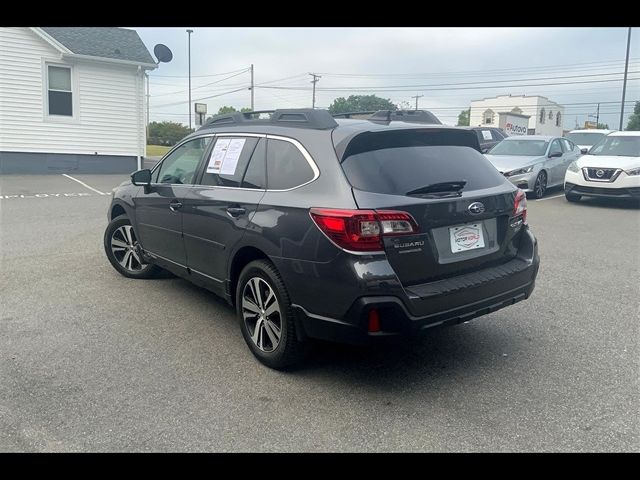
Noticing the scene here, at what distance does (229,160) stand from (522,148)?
11497mm

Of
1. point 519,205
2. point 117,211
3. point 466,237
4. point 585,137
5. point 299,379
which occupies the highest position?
point 585,137

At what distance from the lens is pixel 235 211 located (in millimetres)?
4043

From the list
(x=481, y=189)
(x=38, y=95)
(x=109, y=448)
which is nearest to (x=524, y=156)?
(x=481, y=189)

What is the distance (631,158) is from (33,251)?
11.4 meters

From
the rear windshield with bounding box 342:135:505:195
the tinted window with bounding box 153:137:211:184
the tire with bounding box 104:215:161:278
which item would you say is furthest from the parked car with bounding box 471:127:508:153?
the rear windshield with bounding box 342:135:505:195

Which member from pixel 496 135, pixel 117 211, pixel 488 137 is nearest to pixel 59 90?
pixel 117 211

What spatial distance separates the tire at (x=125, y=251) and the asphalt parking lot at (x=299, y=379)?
0.48 feet

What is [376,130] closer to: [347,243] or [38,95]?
[347,243]

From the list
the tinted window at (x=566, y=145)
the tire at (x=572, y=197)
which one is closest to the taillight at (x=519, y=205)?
the tire at (x=572, y=197)

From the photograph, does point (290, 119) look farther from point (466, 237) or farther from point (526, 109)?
point (526, 109)

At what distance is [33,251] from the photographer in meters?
7.31

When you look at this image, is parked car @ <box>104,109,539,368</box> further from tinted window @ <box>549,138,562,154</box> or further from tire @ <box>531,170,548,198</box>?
tinted window @ <box>549,138,562,154</box>

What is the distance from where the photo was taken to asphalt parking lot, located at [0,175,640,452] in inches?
120

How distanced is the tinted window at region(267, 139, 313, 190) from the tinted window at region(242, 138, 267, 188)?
0.05m
